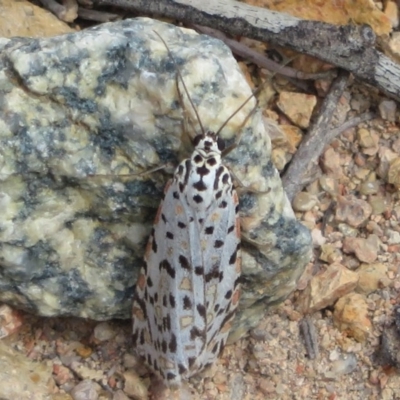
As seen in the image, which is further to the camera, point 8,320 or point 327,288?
point 327,288

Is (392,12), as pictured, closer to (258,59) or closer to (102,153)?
(258,59)

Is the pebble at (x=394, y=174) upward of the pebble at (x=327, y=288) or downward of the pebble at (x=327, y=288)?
upward

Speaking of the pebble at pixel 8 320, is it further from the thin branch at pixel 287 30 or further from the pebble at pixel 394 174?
the pebble at pixel 394 174

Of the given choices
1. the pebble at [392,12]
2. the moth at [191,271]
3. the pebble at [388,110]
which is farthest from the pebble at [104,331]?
the pebble at [392,12]

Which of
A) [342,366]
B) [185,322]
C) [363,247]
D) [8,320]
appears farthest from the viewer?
[363,247]

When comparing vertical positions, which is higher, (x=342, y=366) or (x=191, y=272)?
(x=191, y=272)

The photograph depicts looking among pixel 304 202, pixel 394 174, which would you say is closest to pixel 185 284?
pixel 304 202

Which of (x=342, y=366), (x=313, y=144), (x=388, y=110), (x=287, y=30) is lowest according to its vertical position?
(x=342, y=366)

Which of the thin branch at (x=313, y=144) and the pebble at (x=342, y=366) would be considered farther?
the thin branch at (x=313, y=144)
